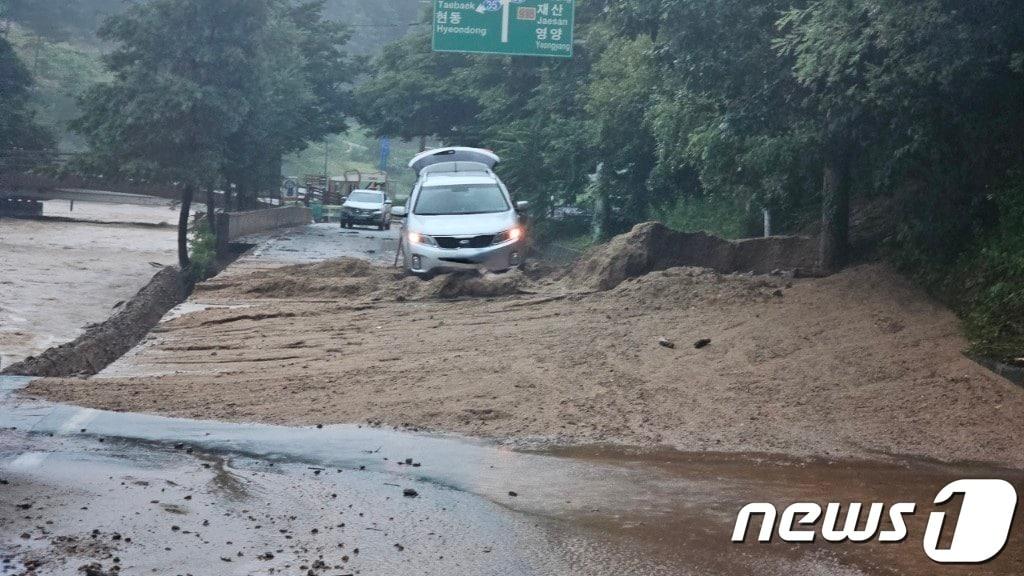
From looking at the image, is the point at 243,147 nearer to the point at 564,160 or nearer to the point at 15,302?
the point at 564,160

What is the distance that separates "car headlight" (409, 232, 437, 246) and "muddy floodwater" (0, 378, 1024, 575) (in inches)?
390

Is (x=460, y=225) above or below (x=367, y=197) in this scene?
above

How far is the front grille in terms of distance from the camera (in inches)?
762

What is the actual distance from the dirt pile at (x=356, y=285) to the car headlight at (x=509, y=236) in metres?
0.88

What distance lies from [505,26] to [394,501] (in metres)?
24.8

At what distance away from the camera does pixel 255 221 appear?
3894 cm

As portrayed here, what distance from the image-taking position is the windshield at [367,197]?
46188 millimetres

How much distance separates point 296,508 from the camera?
23.5 ft

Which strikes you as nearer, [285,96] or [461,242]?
[461,242]

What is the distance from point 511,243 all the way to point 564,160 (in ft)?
49.5

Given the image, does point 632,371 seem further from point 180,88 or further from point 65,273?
point 180,88

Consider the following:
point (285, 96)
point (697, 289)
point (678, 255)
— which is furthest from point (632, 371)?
point (285, 96)

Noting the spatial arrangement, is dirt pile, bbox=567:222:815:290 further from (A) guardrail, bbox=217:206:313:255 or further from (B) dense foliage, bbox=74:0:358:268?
(A) guardrail, bbox=217:206:313:255

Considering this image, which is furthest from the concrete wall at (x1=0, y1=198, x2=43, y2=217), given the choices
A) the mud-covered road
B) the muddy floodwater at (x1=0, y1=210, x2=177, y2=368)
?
the mud-covered road
